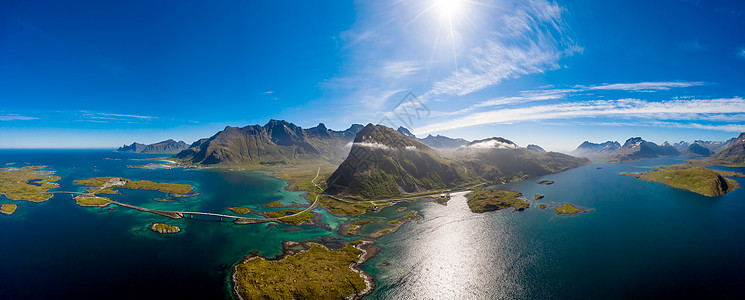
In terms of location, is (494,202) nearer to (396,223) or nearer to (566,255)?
(566,255)

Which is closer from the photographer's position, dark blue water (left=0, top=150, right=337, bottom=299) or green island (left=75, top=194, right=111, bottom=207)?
dark blue water (left=0, top=150, right=337, bottom=299)

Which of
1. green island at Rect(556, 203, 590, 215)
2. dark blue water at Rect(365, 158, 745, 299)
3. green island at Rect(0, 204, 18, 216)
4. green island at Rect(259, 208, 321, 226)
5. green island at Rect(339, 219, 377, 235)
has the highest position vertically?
green island at Rect(0, 204, 18, 216)

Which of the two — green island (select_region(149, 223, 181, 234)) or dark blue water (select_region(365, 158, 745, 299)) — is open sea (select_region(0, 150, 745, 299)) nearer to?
dark blue water (select_region(365, 158, 745, 299))

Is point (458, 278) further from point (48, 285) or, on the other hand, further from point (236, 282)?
point (48, 285)

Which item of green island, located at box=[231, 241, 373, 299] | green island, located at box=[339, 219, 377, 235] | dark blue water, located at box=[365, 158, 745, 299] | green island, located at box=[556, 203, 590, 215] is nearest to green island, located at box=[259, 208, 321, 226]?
green island, located at box=[339, 219, 377, 235]

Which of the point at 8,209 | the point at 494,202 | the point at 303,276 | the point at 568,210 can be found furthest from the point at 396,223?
the point at 8,209

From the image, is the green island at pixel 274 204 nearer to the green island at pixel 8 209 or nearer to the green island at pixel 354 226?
the green island at pixel 354 226
